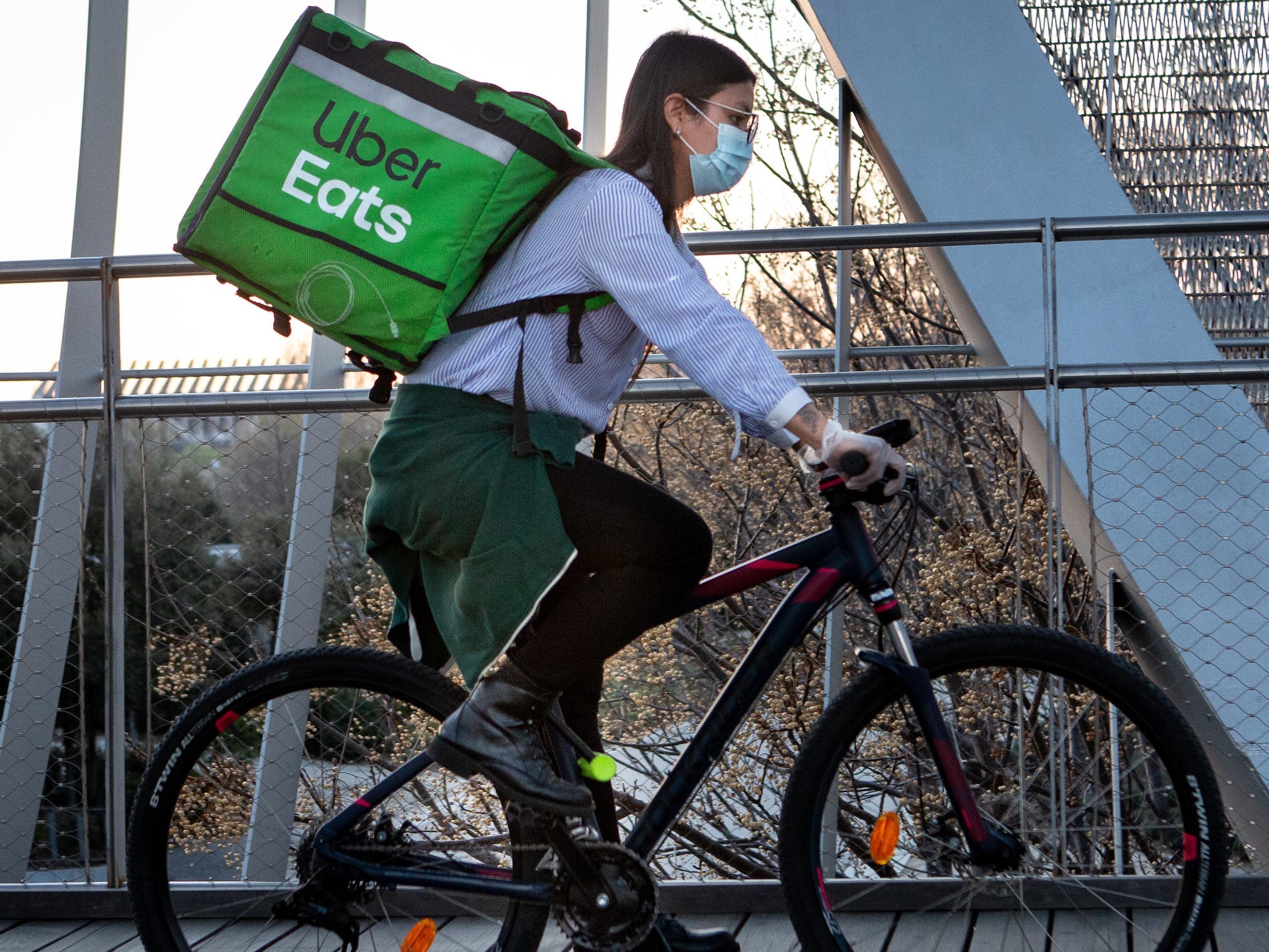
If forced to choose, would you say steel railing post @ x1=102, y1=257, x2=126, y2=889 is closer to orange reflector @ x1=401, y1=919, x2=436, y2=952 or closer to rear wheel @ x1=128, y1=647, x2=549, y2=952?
rear wheel @ x1=128, y1=647, x2=549, y2=952

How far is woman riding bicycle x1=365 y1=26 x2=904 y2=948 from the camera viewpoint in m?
1.29

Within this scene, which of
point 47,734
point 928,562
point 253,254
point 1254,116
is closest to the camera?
point 253,254

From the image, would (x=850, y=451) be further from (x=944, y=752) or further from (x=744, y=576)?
(x=944, y=752)

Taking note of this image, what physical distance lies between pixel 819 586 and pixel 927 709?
7.2 inches

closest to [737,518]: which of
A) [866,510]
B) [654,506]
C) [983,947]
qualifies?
[866,510]

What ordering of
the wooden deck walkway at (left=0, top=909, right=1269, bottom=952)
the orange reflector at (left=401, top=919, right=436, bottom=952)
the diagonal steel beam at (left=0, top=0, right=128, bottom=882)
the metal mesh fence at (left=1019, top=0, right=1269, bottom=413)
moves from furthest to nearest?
the metal mesh fence at (left=1019, top=0, right=1269, bottom=413), the diagonal steel beam at (left=0, top=0, right=128, bottom=882), the wooden deck walkway at (left=0, top=909, right=1269, bottom=952), the orange reflector at (left=401, top=919, right=436, bottom=952)

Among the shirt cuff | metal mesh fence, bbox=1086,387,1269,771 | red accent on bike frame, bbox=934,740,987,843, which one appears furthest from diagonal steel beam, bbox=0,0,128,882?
metal mesh fence, bbox=1086,387,1269,771

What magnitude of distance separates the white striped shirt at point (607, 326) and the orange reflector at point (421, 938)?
0.68 metres

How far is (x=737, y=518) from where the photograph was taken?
4.49 meters

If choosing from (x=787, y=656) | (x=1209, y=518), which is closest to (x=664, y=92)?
(x=787, y=656)

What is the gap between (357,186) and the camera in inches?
50.3

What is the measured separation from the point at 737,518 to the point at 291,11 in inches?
91.4

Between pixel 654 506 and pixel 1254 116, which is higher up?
pixel 1254 116

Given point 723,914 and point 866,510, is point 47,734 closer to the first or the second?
point 723,914
